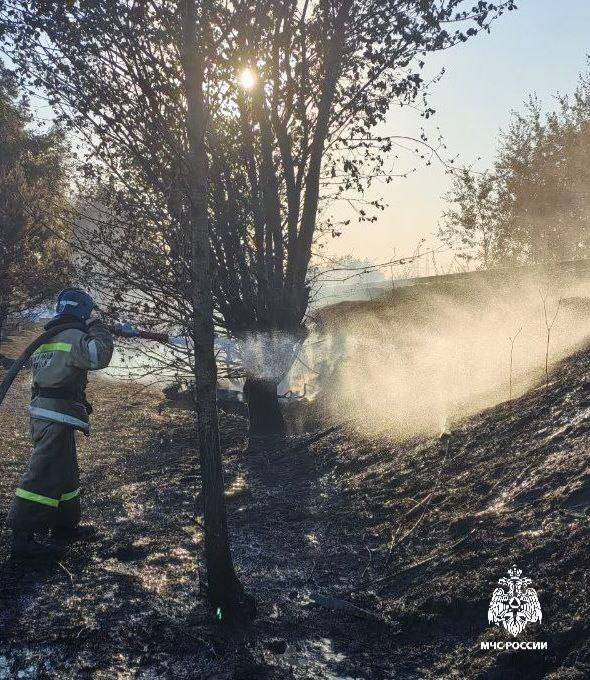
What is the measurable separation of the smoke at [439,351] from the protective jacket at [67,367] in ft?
12.8

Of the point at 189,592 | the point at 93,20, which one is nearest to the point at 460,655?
the point at 189,592

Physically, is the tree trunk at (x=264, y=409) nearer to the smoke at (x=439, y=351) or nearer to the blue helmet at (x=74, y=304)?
the smoke at (x=439, y=351)

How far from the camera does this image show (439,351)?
12.7 meters

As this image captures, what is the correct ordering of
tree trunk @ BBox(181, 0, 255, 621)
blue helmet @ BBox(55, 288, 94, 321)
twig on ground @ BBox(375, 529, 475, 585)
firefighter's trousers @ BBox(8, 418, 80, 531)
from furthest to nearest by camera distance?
blue helmet @ BBox(55, 288, 94, 321)
firefighter's trousers @ BBox(8, 418, 80, 531)
twig on ground @ BBox(375, 529, 475, 585)
tree trunk @ BBox(181, 0, 255, 621)

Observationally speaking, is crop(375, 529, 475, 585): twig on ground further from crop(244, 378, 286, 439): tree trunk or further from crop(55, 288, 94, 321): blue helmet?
crop(244, 378, 286, 439): tree trunk

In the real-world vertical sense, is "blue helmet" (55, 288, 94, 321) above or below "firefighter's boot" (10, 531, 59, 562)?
above

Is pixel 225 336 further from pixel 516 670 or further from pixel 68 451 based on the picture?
pixel 516 670

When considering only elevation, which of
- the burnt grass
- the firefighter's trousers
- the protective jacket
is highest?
the protective jacket

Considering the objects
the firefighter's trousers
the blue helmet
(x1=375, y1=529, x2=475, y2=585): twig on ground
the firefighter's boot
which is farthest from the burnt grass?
the blue helmet

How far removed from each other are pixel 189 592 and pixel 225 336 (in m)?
6.94

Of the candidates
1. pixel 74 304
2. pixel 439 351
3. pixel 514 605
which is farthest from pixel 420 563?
pixel 439 351

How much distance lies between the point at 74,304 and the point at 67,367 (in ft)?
2.20

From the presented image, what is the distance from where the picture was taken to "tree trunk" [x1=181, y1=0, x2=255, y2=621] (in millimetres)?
4398

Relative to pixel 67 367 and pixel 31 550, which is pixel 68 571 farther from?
pixel 67 367
